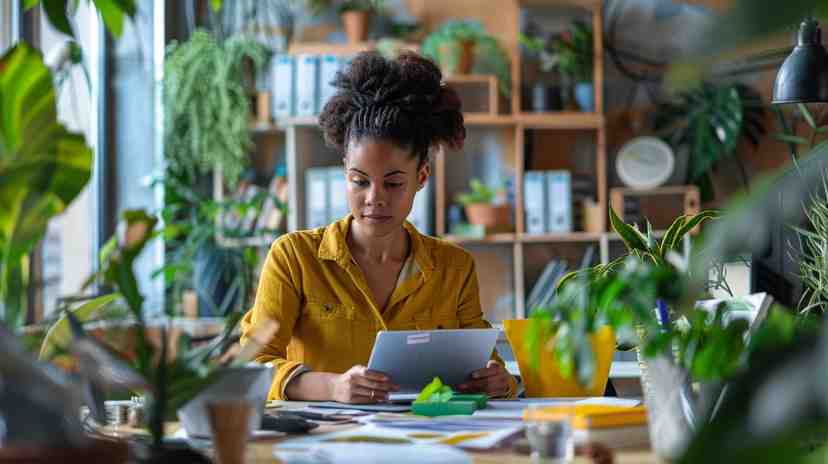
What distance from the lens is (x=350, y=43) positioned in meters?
5.47

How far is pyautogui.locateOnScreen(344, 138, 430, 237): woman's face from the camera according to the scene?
2.56 metres

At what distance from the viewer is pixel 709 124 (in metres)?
5.43

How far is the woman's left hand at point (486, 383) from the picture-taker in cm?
231

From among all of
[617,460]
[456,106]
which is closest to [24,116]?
[617,460]

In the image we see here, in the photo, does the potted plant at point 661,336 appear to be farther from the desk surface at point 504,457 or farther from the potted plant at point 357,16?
the potted plant at point 357,16

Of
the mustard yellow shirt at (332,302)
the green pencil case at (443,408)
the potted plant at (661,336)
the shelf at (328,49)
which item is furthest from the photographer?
the shelf at (328,49)

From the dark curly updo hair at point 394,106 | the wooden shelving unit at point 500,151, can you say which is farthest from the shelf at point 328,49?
the dark curly updo hair at point 394,106

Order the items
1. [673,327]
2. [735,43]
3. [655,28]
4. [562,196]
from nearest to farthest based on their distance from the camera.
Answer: [735,43], [673,327], [562,196], [655,28]

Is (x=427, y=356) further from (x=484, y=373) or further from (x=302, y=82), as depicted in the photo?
(x=302, y=82)

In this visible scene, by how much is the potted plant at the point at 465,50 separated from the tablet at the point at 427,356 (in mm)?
3195

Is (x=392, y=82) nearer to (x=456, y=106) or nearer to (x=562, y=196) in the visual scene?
(x=456, y=106)

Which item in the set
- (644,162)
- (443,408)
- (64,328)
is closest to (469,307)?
(443,408)

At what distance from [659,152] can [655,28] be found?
674 mm

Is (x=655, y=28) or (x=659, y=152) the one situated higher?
(x=655, y=28)
